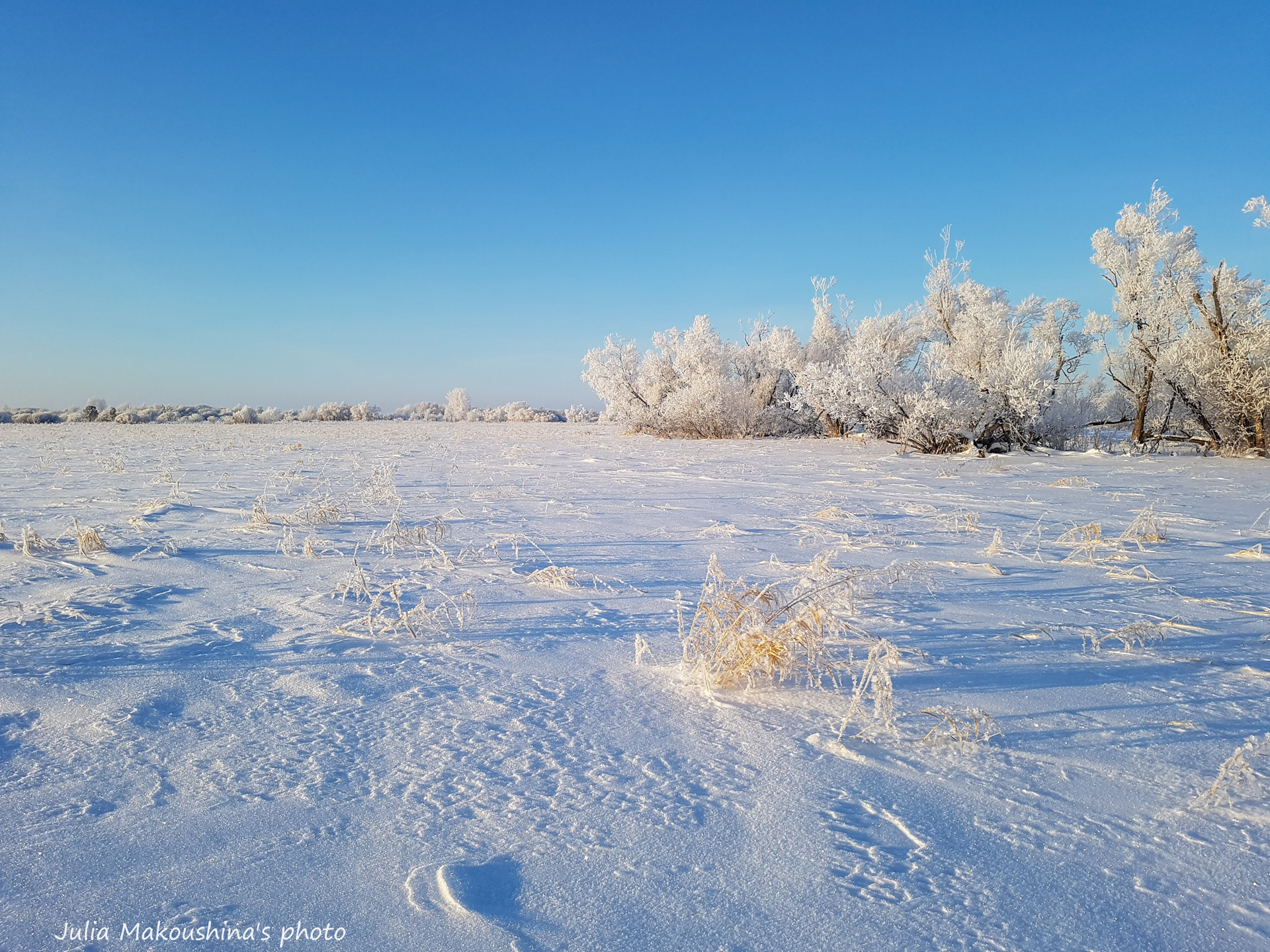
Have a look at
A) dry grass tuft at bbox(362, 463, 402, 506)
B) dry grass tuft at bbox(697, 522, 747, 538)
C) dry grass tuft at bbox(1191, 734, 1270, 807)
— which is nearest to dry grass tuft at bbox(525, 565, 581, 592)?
dry grass tuft at bbox(697, 522, 747, 538)

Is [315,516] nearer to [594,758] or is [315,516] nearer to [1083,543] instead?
[594,758]

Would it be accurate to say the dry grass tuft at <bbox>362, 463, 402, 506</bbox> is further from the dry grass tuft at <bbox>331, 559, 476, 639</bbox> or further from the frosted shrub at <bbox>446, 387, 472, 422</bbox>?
the frosted shrub at <bbox>446, 387, 472, 422</bbox>

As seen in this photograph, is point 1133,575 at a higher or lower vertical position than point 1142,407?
lower

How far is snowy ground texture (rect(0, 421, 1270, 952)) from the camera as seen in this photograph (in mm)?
1248

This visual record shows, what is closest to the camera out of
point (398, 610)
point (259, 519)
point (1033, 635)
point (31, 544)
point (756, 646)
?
point (756, 646)

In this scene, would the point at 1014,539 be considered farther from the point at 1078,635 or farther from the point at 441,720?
the point at 441,720

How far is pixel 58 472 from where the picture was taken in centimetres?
864

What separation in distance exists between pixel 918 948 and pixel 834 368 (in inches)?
611

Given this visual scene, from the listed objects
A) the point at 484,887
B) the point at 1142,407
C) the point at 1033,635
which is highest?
the point at 1142,407

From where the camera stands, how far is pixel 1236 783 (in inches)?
64.9

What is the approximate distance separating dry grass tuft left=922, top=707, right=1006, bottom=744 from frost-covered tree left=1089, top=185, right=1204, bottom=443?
15.9 meters

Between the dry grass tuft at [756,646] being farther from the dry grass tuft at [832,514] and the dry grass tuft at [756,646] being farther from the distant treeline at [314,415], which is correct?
the distant treeline at [314,415]

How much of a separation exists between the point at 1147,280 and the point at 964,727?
54.7ft

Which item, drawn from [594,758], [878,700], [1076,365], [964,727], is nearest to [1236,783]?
[964,727]
